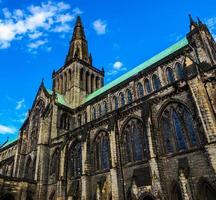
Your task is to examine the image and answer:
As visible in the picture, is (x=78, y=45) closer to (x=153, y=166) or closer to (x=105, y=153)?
(x=105, y=153)

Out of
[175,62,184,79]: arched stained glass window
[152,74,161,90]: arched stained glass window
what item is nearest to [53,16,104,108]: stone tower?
[152,74,161,90]: arched stained glass window

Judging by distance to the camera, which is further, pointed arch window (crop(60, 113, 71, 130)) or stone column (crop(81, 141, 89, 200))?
pointed arch window (crop(60, 113, 71, 130))

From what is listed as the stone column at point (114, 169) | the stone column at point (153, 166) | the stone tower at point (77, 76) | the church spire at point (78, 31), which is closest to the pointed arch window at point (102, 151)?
the stone column at point (114, 169)

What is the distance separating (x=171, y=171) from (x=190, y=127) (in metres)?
4.33

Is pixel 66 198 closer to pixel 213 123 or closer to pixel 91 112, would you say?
pixel 91 112

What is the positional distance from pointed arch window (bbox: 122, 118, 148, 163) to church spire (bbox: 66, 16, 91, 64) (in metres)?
27.1

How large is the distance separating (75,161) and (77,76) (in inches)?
770

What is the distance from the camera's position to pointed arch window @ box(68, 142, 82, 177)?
95.7ft

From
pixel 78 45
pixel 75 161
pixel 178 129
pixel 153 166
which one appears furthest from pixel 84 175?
pixel 78 45

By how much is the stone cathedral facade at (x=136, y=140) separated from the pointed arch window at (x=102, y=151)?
117mm

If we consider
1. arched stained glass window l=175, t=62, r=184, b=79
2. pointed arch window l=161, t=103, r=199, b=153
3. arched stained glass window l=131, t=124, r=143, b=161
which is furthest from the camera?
arched stained glass window l=175, t=62, r=184, b=79

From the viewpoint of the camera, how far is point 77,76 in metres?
44.8

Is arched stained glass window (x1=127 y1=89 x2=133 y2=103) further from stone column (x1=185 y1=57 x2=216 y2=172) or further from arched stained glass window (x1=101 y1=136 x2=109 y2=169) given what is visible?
stone column (x1=185 y1=57 x2=216 y2=172)

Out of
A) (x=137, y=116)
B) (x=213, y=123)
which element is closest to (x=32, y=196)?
(x=137, y=116)
